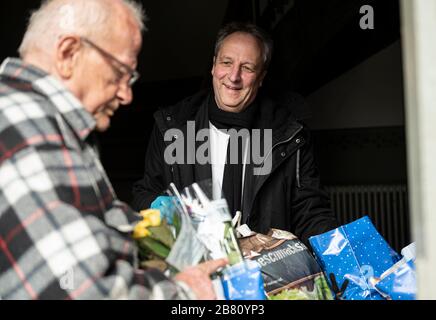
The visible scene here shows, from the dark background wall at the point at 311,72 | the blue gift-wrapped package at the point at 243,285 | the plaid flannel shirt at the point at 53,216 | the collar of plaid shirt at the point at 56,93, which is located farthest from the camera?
the dark background wall at the point at 311,72

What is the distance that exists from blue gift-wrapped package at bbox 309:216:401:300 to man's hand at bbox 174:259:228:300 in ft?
1.59

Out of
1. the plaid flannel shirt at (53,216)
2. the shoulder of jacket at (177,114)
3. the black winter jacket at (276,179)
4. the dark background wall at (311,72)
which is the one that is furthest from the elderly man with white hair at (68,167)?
the dark background wall at (311,72)

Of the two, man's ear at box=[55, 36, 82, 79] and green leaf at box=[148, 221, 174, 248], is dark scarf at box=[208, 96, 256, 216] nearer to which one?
green leaf at box=[148, 221, 174, 248]

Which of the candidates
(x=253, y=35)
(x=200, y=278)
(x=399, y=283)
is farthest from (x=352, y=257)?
(x=253, y=35)

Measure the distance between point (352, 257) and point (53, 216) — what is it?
3.19 ft

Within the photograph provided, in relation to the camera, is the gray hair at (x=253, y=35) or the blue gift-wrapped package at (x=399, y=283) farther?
the gray hair at (x=253, y=35)

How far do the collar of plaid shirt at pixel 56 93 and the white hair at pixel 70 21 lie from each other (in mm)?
69

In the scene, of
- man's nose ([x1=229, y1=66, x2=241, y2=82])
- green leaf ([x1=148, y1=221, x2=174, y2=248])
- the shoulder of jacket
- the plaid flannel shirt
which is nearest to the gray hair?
man's nose ([x1=229, y1=66, x2=241, y2=82])

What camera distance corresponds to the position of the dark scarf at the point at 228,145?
2266mm

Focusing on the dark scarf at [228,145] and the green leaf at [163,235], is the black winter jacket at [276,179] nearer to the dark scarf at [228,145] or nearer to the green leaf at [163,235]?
the dark scarf at [228,145]

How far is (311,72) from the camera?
13.4 feet

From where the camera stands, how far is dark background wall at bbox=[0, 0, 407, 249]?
352 centimetres
